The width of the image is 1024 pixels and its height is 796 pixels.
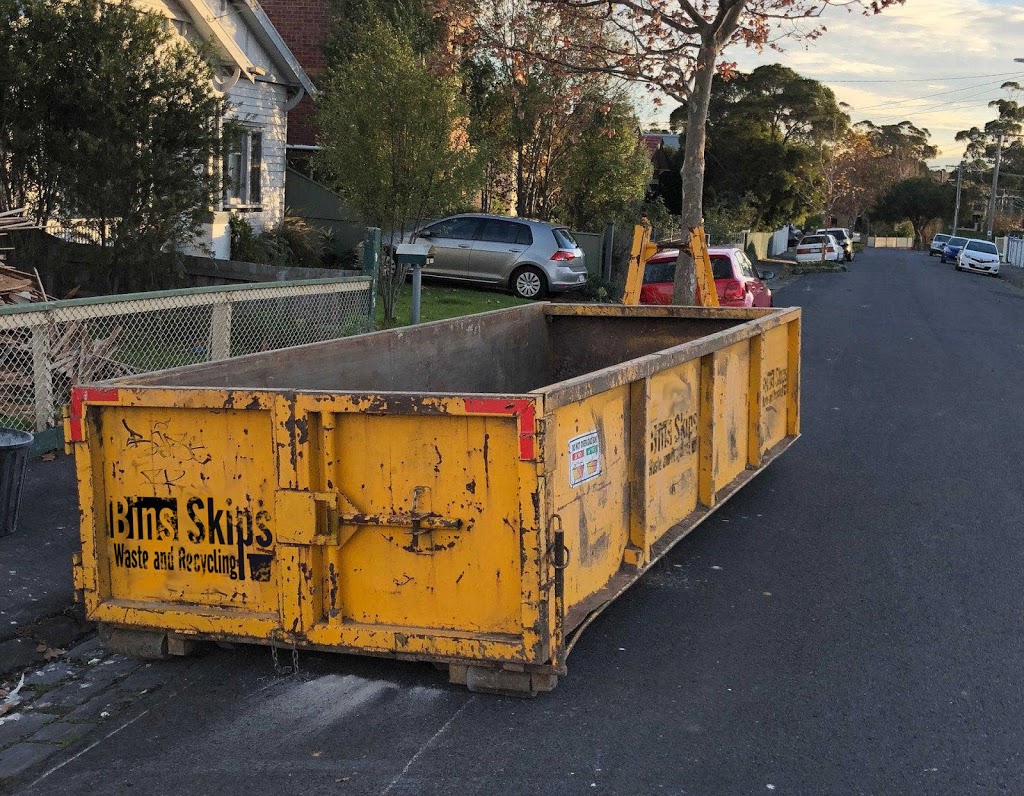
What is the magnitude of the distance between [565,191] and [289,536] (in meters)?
29.2

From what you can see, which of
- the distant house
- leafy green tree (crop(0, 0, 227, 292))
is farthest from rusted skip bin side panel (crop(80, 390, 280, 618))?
the distant house

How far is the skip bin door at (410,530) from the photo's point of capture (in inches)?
187

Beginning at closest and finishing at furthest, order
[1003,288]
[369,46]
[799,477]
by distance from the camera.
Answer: [799,477] < [369,46] < [1003,288]

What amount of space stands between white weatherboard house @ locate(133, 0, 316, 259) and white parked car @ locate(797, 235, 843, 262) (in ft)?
127

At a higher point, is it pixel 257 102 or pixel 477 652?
pixel 257 102

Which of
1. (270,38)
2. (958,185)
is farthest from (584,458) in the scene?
(958,185)

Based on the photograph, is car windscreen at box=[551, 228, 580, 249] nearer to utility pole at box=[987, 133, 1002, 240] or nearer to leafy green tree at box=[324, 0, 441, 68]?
leafy green tree at box=[324, 0, 441, 68]

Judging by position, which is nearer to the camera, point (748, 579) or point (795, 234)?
point (748, 579)

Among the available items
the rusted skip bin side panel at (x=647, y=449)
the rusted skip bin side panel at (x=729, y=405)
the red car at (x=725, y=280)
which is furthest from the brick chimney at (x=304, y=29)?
the rusted skip bin side panel at (x=729, y=405)

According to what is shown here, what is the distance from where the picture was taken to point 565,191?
1309 inches

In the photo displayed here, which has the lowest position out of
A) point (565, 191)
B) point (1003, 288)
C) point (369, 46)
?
point (1003, 288)

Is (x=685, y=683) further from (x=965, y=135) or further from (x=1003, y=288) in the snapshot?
(x=965, y=135)

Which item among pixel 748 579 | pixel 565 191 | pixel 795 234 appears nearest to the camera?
pixel 748 579

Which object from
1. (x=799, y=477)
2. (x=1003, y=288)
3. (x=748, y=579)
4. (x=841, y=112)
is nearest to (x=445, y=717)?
(x=748, y=579)
